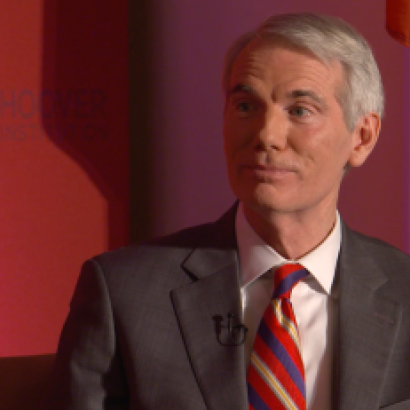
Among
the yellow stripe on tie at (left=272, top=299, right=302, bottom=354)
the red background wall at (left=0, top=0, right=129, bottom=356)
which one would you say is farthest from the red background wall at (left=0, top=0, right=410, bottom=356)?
the yellow stripe on tie at (left=272, top=299, right=302, bottom=354)

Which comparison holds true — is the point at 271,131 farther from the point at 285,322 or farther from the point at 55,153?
the point at 55,153

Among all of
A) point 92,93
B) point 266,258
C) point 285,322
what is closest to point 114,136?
point 92,93

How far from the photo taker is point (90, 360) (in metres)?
1.15

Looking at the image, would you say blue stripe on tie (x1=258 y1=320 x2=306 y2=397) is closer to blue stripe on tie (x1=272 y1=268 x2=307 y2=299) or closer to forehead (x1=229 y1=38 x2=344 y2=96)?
blue stripe on tie (x1=272 y1=268 x2=307 y2=299)

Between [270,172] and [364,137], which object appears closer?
[270,172]

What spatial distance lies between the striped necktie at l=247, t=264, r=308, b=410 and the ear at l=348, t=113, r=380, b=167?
0.33 meters

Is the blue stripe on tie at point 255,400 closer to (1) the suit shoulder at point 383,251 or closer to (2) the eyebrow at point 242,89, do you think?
(1) the suit shoulder at point 383,251

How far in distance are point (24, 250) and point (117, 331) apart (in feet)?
2.35

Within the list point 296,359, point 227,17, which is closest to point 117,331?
point 296,359

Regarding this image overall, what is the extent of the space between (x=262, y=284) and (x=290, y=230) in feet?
0.38

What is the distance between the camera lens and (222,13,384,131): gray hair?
1.22 m

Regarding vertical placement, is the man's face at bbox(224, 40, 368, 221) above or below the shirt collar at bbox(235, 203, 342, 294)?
above

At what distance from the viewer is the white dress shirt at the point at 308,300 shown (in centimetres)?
120

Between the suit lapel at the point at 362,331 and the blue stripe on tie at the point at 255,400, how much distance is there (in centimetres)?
14
